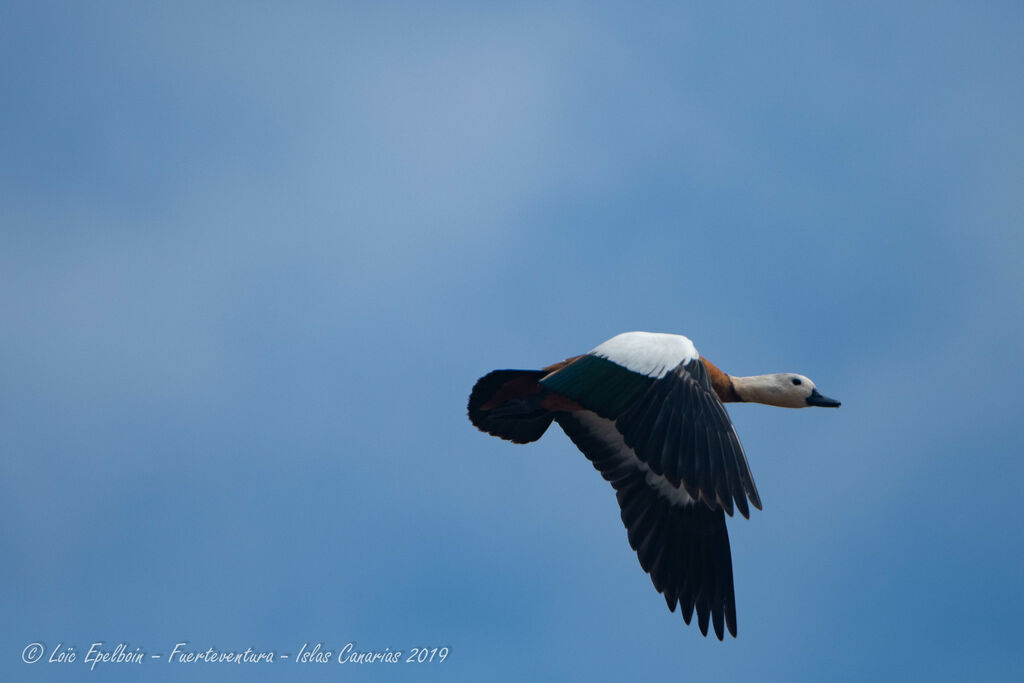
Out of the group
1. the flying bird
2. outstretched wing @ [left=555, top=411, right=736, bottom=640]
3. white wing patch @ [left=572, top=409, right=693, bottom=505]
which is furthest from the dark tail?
white wing patch @ [left=572, top=409, right=693, bottom=505]

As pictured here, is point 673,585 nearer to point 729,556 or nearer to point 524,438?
point 729,556

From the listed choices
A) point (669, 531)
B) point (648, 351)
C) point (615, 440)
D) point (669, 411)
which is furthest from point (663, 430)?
point (615, 440)

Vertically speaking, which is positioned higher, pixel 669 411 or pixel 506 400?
pixel 669 411

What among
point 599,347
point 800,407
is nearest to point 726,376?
point 800,407

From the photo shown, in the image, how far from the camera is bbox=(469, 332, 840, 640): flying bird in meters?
10.6

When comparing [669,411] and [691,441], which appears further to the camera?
[669,411]

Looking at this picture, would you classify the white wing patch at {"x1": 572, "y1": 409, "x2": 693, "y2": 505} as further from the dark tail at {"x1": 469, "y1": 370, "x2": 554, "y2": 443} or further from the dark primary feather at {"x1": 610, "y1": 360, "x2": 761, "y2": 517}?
the dark primary feather at {"x1": 610, "y1": 360, "x2": 761, "y2": 517}

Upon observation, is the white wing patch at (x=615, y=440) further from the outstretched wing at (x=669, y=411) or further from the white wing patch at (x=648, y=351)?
the outstretched wing at (x=669, y=411)

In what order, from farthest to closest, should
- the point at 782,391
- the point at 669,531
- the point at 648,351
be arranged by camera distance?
the point at 782,391 → the point at 669,531 → the point at 648,351

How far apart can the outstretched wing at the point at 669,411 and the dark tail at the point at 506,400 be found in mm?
957

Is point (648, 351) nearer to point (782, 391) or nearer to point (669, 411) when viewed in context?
point (669, 411)

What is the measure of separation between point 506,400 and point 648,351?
6.87 feet

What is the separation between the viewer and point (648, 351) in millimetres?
11250

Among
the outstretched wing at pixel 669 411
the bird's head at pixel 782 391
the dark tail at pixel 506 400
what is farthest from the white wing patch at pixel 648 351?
the bird's head at pixel 782 391
